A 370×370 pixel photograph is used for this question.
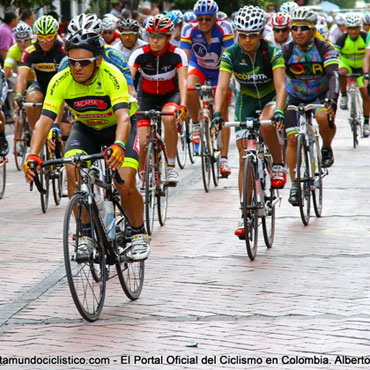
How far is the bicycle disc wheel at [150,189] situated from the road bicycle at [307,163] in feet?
4.76

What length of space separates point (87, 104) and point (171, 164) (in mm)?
3737

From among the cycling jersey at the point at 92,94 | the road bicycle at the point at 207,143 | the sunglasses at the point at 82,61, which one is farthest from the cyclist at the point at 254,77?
the road bicycle at the point at 207,143

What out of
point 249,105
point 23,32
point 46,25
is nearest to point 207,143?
Result: point 46,25

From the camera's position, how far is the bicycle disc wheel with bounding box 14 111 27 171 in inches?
618

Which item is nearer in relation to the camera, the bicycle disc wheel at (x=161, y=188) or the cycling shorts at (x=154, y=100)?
the bicycle disc wheel at (x=161, y=188)

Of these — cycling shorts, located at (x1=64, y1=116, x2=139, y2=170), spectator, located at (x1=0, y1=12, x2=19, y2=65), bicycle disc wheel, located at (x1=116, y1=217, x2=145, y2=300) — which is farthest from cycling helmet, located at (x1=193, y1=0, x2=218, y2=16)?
spectator, located at (x1=0, y1=12, x2=19, y2=65)

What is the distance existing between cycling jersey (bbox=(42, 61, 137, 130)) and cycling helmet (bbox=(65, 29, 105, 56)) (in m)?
0.20

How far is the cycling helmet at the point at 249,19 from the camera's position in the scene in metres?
9.78

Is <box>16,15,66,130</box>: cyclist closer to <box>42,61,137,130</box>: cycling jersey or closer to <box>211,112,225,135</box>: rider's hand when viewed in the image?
<box>211,112,225,135</box>: rider's hand

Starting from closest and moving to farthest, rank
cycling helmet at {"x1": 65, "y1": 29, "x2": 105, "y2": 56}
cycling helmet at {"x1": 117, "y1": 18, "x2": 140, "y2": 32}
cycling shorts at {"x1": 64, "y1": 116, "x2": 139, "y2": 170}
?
1. cycling helmet at {"x1": 65, "y1": 29, "x2": 105, "y2": 56}
2. cycling shorts at {"x1": 64, "y1": 116, "x2": 139, "y2": 170}
3. cycling helmet at {"x1": 117, "y1": 18, "x2": 140, "y2": 32}

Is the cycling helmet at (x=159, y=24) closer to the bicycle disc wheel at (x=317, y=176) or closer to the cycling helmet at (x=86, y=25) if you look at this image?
the bicycle disc wheel at (x=317, y=176)

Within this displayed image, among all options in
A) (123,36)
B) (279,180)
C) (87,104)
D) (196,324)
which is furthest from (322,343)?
(123,36)

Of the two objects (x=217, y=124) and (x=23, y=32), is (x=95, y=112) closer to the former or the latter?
(x=217, y=124)

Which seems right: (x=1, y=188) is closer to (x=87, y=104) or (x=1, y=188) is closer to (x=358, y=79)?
(x=87, y=104)
